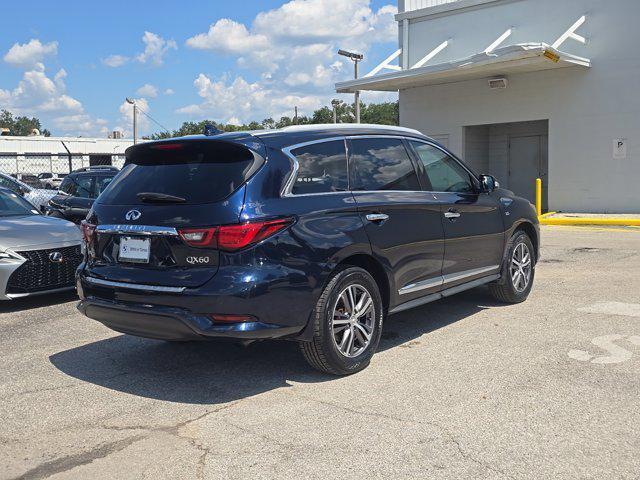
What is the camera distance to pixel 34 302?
323 inches

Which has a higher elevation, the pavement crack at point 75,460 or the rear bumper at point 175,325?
the rear bumper at point 175,325

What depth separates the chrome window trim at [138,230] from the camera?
4.57m

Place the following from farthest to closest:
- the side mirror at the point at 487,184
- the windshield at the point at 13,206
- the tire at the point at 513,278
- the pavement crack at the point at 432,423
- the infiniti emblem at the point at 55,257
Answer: the windshield at the point at 13,206, the infiniti emblem at the point at 55,257, the tire at the point at 513,278, the side mirror at the point at 487,184, the pavement crack at the point at 432,423

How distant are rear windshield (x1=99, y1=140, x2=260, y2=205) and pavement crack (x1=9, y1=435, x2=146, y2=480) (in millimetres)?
1601

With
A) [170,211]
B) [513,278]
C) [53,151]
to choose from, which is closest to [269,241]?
[170,211]

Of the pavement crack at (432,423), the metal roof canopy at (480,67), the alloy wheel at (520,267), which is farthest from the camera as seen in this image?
the metal roof canopy at (480,67)

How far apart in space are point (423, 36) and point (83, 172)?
13.4 meters

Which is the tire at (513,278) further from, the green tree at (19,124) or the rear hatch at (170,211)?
the green tree at (19,124)

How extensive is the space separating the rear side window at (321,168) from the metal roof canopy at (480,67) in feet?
42.7

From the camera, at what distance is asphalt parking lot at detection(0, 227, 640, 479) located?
362cm

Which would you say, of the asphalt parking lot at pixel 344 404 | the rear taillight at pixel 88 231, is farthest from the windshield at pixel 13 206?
the rear taillight at pixel 88 231

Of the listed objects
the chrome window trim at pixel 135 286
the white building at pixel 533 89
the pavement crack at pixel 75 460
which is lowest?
the pavement crack at pixel 75 460

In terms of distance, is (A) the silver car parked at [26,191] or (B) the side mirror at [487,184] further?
(A) the silver car parked at [26,191]

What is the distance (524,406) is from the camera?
4.34 m
